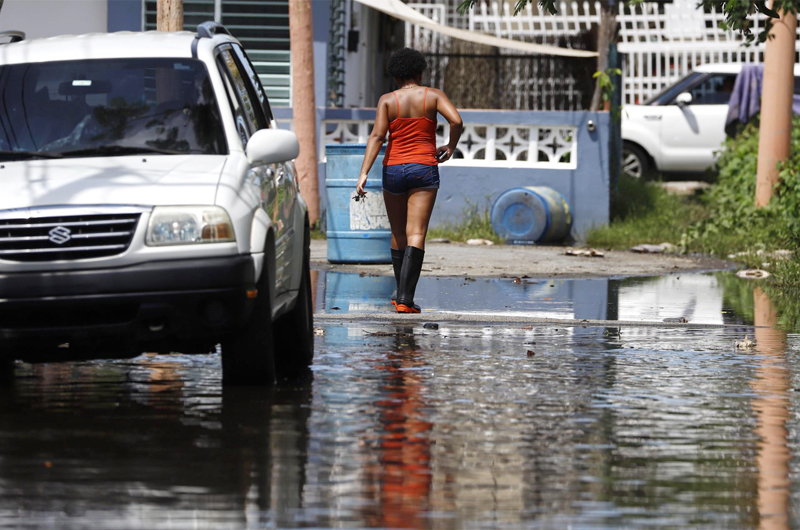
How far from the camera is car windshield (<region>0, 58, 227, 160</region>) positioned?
290 inches

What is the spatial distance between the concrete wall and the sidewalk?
15.6 feet

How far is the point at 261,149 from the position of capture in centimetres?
722

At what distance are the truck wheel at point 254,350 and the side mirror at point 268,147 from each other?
69 centimetres

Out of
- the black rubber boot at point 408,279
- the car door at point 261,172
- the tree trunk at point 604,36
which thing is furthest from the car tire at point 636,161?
the car door at point 261,172

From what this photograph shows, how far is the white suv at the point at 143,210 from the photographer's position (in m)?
6.49

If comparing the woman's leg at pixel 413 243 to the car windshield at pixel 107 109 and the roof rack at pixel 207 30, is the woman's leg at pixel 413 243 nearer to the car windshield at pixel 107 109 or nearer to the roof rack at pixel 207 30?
the roof rack at pixel 207 30

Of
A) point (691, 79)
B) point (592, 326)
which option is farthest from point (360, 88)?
point (592, 326)

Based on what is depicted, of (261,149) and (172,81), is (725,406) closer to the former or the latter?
(261,149)

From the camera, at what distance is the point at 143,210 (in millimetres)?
6531

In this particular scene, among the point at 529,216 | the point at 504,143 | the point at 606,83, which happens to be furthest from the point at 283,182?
the point at 606,83

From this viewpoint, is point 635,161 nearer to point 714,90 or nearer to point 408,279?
point 714,90

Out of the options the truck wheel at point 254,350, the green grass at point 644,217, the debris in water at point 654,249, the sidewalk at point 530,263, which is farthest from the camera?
the green grass at point 644,217

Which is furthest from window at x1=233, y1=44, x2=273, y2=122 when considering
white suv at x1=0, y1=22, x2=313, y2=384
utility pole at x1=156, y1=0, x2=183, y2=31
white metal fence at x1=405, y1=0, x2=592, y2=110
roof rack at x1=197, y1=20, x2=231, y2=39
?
white metal fence at x1=405, y1=0, x2=592, y2=110

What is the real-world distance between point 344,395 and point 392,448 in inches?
51.3
